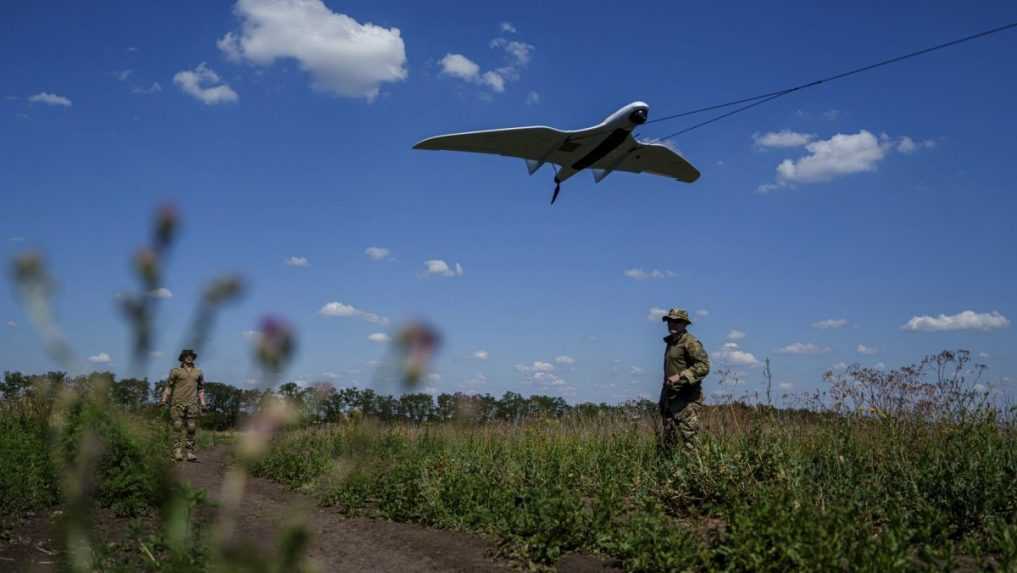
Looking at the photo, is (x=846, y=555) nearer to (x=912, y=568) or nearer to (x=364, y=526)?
(x=912, y=568)

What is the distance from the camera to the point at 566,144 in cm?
1373

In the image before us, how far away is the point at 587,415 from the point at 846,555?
18.9 feet

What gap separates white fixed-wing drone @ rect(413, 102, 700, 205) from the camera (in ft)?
42.4

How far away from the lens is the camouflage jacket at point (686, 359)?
297 inches

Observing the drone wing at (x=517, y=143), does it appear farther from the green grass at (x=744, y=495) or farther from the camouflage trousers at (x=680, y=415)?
the camouflage trousers at (x=680, y=415)

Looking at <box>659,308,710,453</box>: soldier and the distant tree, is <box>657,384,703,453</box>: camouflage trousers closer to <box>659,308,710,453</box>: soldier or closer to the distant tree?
<box>659,308,710,453</box>: soldier

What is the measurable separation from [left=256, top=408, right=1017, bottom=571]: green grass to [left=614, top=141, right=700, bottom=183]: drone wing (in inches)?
332

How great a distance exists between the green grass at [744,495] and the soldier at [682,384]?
0.89 feet

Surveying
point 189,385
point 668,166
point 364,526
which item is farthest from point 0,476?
point 668,166

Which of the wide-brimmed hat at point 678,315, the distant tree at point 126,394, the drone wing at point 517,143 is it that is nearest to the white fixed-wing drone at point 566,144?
the drone wing at point 517,143

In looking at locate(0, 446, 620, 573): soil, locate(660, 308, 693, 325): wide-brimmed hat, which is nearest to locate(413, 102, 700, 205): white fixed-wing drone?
locate(660, 308, 693, 325): wide-brimmed hat

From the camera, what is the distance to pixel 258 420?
35.7 inches

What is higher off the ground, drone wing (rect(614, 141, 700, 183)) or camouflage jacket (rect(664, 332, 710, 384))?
drone wing (rect(614, 141, 700, 183))

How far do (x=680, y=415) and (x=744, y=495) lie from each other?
1719 millimetres
